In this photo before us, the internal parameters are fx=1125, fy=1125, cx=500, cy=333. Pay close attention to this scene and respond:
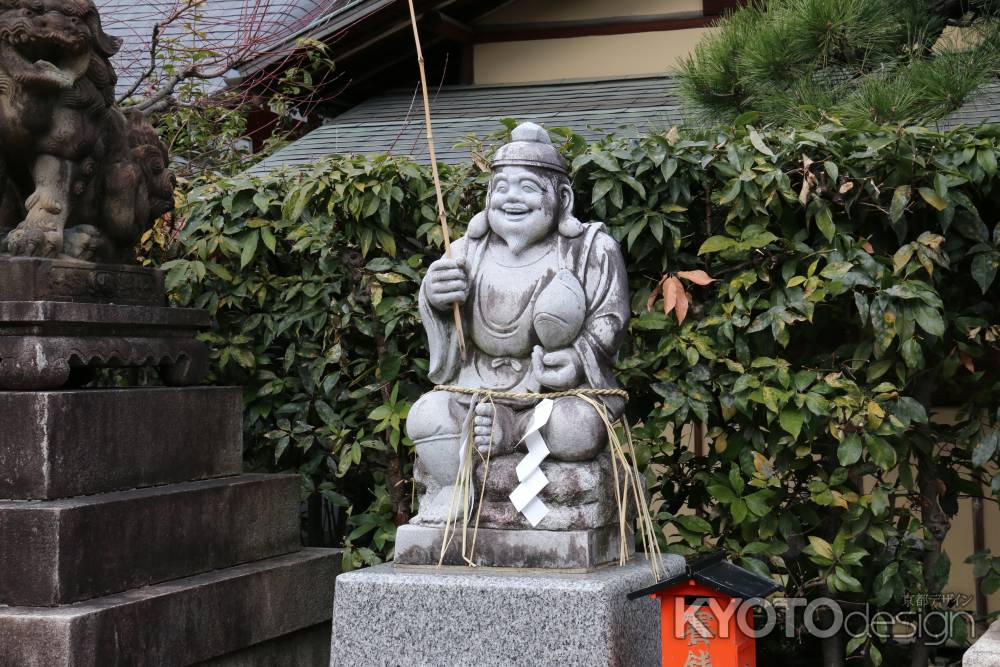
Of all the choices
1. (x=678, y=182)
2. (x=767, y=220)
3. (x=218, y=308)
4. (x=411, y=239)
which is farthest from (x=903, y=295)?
(x=218, y=308)

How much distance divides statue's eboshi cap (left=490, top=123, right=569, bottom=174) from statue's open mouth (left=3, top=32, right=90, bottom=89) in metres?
1.70

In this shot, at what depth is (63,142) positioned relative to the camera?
439 centimetres

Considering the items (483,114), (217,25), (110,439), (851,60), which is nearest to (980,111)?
(851,60)

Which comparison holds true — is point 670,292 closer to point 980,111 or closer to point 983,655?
point 983,655

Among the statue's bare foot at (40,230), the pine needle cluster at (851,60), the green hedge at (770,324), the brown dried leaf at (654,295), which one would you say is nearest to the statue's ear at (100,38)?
the statue's bare foot at (40,230)

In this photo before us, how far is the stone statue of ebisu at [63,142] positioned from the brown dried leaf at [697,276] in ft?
7.63

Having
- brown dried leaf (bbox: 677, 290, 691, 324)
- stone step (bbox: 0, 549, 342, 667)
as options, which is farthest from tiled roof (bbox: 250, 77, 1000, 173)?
A: stone step (bbox: 0, 549, 342, 667)

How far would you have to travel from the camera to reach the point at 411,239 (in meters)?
5.35

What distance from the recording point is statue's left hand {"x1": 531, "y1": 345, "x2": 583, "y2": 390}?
3.90 metres

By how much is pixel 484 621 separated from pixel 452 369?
956 millimetres

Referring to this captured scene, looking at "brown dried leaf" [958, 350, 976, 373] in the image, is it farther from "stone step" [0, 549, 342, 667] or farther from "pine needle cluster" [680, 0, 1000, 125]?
"stone step" [0, 549, 342, 667]

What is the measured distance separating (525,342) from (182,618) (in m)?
1.66

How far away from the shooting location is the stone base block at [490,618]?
3.58 metres

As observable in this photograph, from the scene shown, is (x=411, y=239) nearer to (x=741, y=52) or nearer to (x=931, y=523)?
(x=741, y=52)
